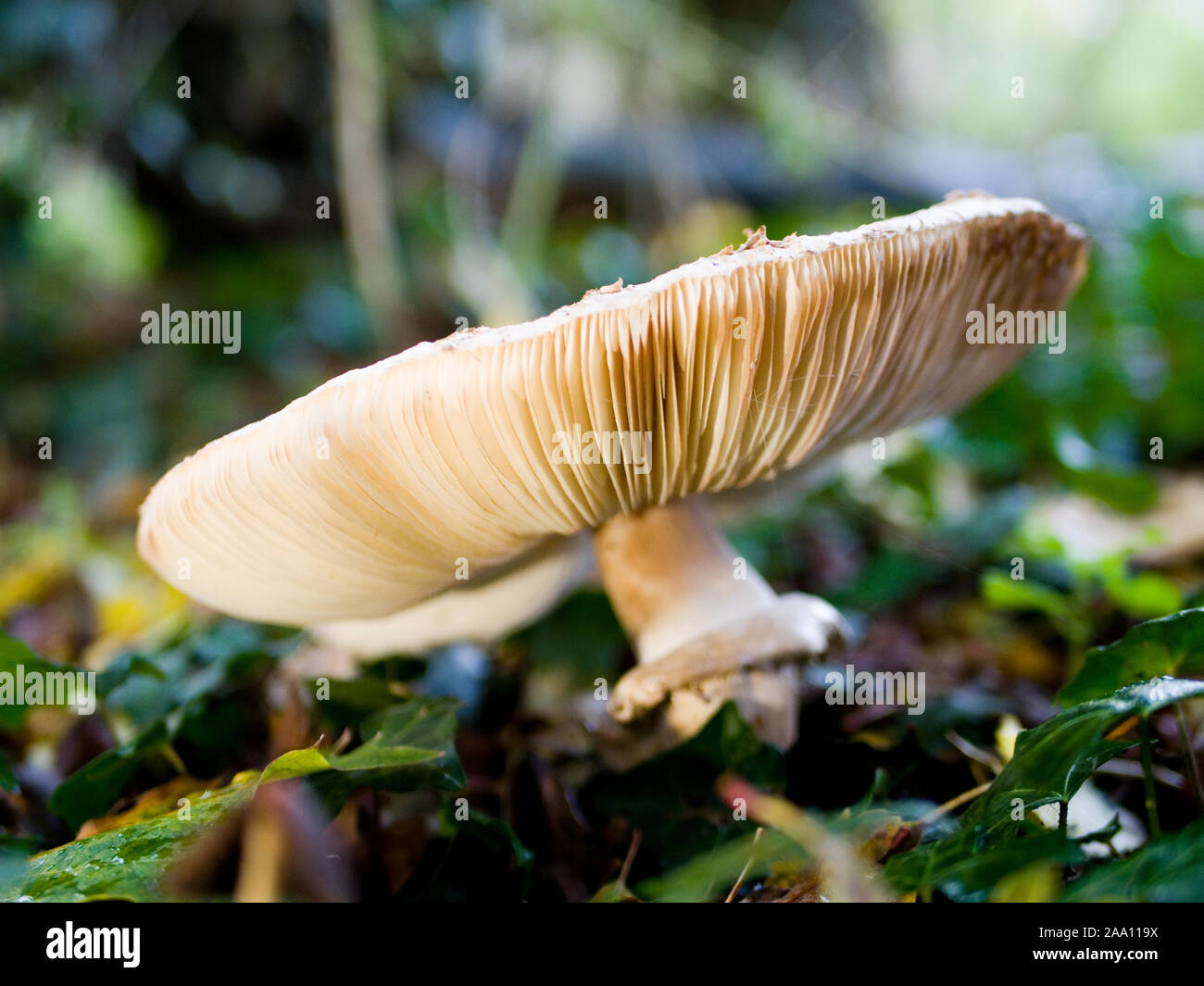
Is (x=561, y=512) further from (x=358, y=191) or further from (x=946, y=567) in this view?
(x=358, y=191)

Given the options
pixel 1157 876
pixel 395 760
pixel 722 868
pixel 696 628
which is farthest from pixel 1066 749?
pixel 395 760

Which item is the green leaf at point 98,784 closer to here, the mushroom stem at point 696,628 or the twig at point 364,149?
the mushroom stem at point 696,628

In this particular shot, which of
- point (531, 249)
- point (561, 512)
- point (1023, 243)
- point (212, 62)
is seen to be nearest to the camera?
point (1023, 243)

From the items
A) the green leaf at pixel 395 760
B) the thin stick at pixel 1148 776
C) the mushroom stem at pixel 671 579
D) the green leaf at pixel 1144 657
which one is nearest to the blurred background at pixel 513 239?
the mushroom stem at pixel 671 579

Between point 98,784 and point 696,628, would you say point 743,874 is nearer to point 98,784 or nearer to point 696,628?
point 696,628

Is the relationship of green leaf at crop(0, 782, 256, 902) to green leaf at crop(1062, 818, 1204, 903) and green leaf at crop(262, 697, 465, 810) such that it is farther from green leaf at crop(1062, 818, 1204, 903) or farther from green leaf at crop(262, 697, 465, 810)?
green leaf at crop(1062, 818, 1204, 903)

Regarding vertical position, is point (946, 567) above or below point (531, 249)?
below

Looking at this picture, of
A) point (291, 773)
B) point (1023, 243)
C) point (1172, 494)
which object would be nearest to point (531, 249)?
point (1172, 494)
